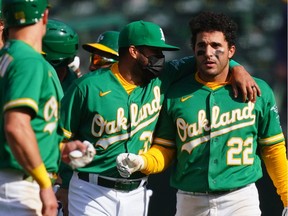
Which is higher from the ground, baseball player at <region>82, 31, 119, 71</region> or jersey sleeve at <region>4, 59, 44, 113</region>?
jersey sleeve at <region>4, 59, 44, 113</region>

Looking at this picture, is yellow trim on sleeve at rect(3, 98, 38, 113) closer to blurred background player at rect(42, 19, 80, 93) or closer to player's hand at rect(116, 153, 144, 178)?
player's hand at rect(116, 153, 144, 178)

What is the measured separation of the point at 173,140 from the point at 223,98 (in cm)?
48

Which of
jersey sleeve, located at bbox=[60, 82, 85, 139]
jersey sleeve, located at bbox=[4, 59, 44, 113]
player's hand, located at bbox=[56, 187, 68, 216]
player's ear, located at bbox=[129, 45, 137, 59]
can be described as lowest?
player's hand, located at bbox=[56, 187, 68, 216]

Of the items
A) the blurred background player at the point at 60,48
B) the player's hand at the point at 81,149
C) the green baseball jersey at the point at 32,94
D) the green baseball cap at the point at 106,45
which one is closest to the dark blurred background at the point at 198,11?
the green baseball cap at the point at 106,45

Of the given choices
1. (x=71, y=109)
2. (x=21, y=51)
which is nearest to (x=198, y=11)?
(x=71, y=109)

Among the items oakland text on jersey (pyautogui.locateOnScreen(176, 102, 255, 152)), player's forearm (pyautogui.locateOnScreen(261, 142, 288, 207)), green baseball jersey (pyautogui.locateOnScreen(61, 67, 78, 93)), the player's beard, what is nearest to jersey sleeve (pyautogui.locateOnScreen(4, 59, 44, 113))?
the player's beard

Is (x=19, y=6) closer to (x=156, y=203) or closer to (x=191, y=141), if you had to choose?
(x=191, y=141)

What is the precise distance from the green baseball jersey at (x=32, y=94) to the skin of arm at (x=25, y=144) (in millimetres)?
57

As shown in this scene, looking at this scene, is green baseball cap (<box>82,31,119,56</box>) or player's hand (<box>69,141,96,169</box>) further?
green baseball cap (<box>82,31,119,56</box>)

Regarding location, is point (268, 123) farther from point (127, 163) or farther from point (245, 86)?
point (127, 163)

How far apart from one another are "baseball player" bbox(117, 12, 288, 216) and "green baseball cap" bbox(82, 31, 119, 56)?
5.42 ft

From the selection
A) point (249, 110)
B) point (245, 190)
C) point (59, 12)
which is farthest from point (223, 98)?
point (59, 12)

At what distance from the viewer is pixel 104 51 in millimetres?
7727

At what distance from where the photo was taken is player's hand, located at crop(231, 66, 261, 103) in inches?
237
